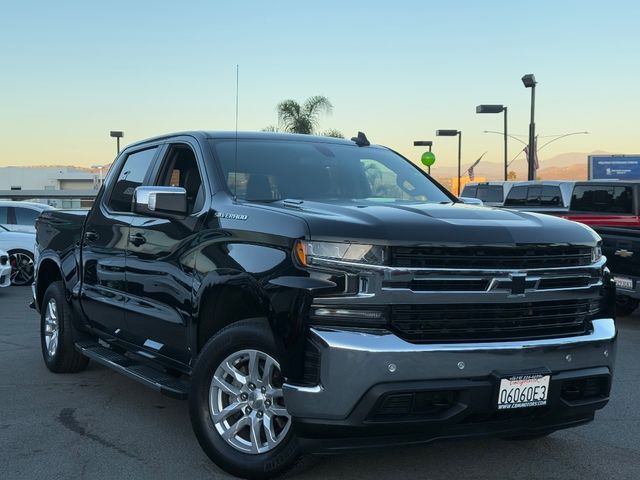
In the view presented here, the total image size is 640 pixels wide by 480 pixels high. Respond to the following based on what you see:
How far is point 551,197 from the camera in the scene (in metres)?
20.3

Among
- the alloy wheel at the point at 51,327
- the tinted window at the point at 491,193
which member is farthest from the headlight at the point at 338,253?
the tinted window at the point at 491,193

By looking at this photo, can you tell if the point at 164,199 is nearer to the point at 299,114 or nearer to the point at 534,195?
the point at 534,195

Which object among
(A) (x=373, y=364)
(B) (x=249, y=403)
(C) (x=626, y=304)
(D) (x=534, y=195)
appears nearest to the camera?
(A) (x=373, y=364)

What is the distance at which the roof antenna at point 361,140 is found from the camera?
6128mm

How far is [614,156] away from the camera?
53281 millimetres

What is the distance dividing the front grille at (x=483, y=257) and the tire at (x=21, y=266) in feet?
42.4

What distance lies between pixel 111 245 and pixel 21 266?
10.3 meters

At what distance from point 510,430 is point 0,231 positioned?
45.1ft

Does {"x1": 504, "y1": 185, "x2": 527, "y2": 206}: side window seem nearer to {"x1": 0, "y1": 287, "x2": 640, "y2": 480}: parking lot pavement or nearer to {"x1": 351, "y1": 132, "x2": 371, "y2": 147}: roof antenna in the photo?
{"x1": 0, "y1": 287, "x2": 640, "y2": 480}: parking lot pavement

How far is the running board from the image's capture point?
15.6 feet

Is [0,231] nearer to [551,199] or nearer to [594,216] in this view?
[594,216]

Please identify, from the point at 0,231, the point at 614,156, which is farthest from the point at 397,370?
the point at 614,156

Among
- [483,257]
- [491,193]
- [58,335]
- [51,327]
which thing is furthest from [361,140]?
[491,193]

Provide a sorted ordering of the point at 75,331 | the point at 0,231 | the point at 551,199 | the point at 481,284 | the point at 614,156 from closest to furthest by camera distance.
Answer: the point at 481,284, the point at 75,331, the point at 0,231, the point at 551,199, the point at 614,156
